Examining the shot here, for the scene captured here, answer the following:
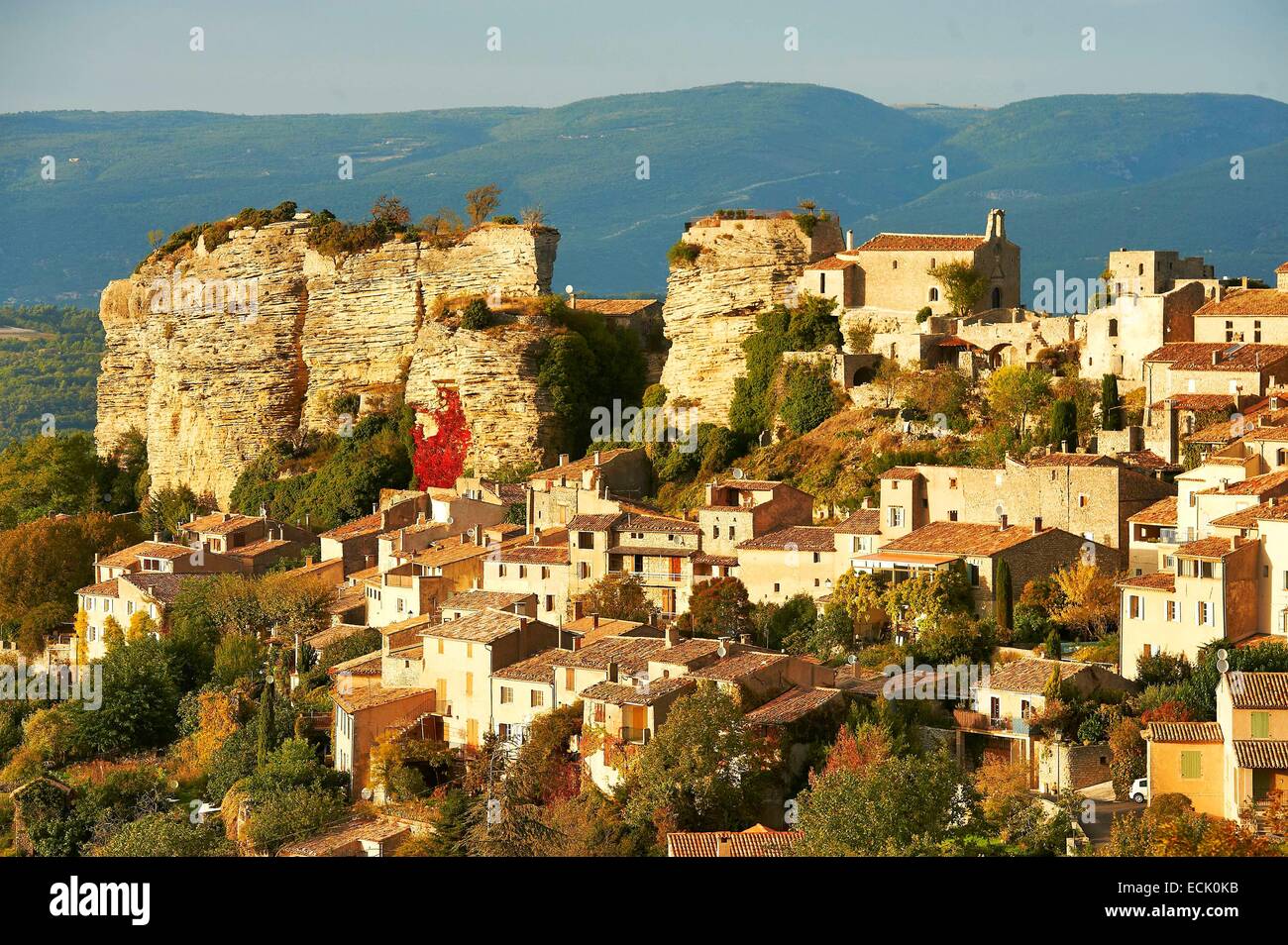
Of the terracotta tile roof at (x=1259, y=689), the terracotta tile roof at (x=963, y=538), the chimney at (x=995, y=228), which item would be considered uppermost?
Answer: the chimney at (x=995, y=228)

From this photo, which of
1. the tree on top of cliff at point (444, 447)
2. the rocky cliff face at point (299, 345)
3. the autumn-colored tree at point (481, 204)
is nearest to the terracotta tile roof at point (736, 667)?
the rocky cliff face at point (299, 345)

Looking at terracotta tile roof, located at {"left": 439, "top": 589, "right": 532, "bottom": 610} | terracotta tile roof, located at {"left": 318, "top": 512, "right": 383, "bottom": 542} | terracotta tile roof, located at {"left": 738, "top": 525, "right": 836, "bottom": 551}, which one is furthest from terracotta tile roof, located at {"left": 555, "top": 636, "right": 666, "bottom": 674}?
terracotta tile roof, located at {"left": 318, "top": 512, "right": 383, "bottom": 542}

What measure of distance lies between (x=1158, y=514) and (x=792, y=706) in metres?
6.47

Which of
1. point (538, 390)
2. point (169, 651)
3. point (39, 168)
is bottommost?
Answer: point (169, 651)

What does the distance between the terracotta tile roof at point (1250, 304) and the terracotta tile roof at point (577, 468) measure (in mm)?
10343

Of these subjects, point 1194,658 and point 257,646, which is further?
point 257,646

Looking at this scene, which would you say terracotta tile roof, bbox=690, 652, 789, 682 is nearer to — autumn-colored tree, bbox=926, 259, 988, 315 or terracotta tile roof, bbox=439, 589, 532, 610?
terracotta tile roof, bbox=439, 589, 532, 610

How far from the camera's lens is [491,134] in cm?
14612

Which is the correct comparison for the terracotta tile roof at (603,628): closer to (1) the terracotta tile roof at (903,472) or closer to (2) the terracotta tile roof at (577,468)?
(1) the terracotta tile roof at (903,472)

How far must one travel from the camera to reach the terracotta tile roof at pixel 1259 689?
2188cm

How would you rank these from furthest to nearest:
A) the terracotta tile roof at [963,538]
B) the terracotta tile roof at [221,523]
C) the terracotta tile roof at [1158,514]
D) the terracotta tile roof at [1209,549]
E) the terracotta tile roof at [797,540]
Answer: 1. the terracotta tile roof at [221,523]
2. the terracotta tile roof at [797,540]
3. the terracotta tile roof at [963,538]
4. the terracotta tile roof at [1158,514]
5. the terracotta tile roof at [1209,549]
